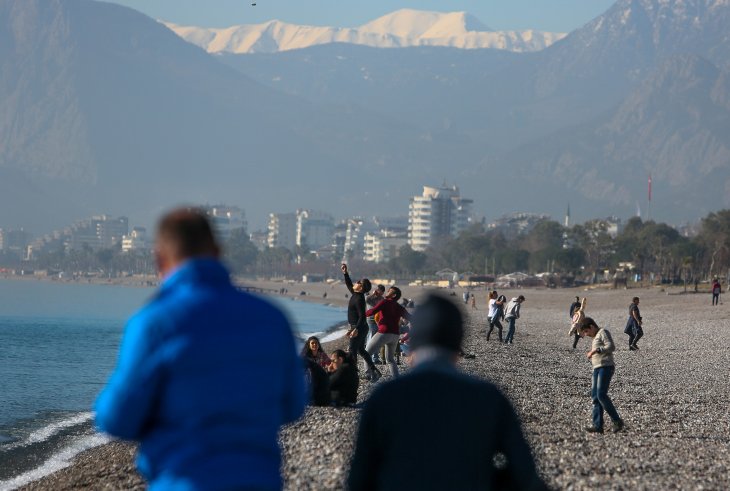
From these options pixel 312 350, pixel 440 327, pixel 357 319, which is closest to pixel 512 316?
pixel 357 319

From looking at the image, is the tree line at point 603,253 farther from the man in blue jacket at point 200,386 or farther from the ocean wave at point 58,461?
the man in blue jacket at point 200,386

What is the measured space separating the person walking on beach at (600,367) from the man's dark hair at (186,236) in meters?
9.63

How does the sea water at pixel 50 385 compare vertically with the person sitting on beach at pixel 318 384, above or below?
below

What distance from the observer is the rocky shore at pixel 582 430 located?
11344mm

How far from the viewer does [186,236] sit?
4.34 m

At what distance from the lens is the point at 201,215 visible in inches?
176

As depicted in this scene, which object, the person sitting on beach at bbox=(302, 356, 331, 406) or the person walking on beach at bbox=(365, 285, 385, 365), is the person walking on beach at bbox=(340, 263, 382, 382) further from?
the person sitting on beach at bbox=(302, 356, 331, 406)

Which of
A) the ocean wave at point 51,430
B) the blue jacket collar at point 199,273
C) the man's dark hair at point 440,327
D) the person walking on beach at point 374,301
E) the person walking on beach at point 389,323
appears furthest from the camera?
the person walking on beach at point 374,301

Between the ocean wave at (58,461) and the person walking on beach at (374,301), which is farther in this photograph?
the person walking on beach at (374,301)

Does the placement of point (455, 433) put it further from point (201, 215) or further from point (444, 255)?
point (444, 255)

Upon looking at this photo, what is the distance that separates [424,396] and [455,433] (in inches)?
6.2

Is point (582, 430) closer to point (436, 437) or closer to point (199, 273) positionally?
point (436, 437)

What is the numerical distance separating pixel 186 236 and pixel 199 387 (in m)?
0.50

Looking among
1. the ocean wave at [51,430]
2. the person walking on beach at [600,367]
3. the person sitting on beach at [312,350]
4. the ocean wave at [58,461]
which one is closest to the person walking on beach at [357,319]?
the person sitting on beach at [312,350]
